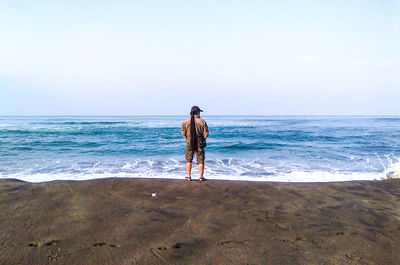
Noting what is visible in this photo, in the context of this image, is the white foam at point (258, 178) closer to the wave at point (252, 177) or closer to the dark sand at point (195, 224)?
the wave at point (252, 177)

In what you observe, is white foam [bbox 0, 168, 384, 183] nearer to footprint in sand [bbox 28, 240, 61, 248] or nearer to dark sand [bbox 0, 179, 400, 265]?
dark sand [bbox 0, 179, 400, 265]

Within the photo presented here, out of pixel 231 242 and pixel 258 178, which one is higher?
pixel 231 242

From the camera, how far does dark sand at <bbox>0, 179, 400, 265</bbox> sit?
2293 millimetres

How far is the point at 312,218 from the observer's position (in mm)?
3275

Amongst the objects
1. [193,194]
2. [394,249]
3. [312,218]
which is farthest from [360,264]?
[193,194]

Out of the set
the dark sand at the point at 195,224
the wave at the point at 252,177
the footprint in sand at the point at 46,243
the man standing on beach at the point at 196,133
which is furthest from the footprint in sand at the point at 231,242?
the wave at the point at 252,177

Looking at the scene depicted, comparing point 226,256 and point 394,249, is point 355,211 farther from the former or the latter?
point 226,256

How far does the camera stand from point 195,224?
119 inches

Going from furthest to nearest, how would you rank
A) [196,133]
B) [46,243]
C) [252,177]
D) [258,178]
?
[252,177]
[258,178]
[196,133]
[46,243]

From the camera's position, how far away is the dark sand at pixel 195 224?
2293 millimetres

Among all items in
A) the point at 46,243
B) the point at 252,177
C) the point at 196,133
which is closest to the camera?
the point at 46,243

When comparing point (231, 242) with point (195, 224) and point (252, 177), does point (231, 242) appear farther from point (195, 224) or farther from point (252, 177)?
point (252, 177)

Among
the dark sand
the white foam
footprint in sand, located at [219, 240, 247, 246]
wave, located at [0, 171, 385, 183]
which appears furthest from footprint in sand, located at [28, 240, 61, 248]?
the white foam

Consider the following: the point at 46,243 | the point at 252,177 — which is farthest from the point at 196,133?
the point at 46,243
